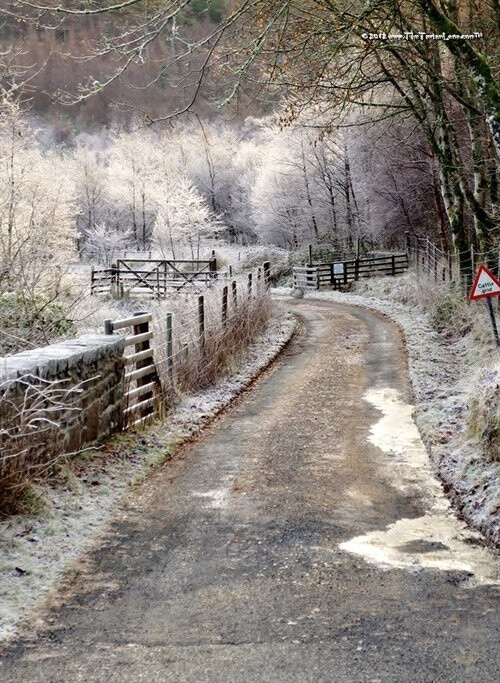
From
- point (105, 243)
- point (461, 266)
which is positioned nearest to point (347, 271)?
point (461, 266)

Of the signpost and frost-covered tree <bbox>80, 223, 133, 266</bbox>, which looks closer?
the signpost

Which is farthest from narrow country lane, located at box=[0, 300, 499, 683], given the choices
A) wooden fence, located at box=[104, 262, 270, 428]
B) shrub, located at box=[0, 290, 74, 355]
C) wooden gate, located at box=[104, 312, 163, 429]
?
shrub, located at box=[0, 290, 74, 355]

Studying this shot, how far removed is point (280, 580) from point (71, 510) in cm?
209

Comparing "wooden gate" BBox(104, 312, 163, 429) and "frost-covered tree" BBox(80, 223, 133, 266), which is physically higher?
"frost-covered tree" BBox(80, 223, 133, 266)

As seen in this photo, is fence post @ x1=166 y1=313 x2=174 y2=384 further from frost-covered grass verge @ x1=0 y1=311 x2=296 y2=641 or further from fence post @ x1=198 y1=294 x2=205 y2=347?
fence post @ x1=198 y1=294 x2=205 y2=347

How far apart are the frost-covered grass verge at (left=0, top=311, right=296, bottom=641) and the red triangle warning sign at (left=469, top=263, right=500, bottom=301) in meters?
4.46

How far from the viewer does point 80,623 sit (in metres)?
4.09

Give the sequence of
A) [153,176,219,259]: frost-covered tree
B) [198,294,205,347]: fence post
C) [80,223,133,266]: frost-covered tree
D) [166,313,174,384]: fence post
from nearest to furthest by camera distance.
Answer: [166,313,174,384]: fence post, [198,294,205,347]: fence post, [153,176,219,259]: frost-covered tree, [80,223,133,266]: frost-covered tree

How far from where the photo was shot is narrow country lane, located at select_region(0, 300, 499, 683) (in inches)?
141

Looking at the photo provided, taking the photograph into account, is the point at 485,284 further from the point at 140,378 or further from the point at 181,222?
the point at 181,222

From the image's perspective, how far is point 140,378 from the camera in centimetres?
884

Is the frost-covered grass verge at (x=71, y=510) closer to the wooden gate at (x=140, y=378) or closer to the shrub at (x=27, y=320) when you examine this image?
the wooden gate at (x=140, y=378)

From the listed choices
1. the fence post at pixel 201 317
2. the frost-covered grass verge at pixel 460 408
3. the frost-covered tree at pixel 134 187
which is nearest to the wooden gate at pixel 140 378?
the fence post at pixel 201 317

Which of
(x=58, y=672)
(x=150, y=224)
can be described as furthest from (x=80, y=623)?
(x=150, y=224)
